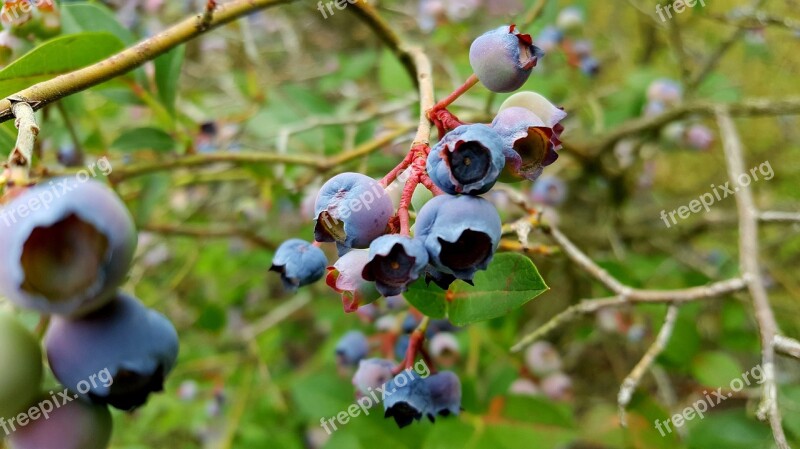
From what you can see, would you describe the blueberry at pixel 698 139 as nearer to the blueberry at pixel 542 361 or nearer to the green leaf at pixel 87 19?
the blueberry at pixel 542 361

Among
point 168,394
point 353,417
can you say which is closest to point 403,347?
point 353,417

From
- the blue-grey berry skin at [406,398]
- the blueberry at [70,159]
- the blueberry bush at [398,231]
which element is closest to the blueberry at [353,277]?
the blueberry bush at [398,231]

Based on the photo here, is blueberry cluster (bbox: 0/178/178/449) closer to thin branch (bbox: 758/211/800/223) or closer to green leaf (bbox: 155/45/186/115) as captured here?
green leaf (bbox: 155/45/186/115)

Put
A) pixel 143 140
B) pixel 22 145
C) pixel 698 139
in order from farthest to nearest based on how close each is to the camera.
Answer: pixel 698 139, pixel 143 140, pixel 22 145

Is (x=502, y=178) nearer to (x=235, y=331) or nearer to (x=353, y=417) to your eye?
(x=353, y=417)

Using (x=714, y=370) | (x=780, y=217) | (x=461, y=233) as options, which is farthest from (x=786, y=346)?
(x=714, y=370)

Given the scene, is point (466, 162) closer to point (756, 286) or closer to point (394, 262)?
point (394, 262)
